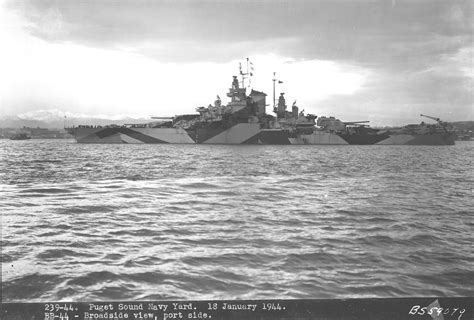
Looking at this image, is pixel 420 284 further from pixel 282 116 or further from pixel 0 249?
pixel 282 116

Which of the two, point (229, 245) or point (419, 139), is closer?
point (229, 245)

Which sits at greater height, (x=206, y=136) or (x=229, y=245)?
(x=206, y=136)

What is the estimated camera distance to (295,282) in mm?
4715

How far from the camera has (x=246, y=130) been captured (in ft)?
189

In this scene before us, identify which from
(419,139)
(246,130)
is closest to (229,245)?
(246,130)

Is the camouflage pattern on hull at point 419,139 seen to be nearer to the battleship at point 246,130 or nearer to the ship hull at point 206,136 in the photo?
the battleship at point 246,130

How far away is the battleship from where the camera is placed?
191ft

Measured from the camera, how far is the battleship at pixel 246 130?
191 feet

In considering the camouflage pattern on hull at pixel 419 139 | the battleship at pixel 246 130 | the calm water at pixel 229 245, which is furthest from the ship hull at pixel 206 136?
the calm water at pixel 229 245

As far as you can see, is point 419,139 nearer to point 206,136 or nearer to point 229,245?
point 206,136

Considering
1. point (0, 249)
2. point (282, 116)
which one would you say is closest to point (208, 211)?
point (0, 249)

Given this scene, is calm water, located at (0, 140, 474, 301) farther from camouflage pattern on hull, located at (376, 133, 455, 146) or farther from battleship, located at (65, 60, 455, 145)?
camouflage pattern on hull, located at (376, 133, 455, 146)

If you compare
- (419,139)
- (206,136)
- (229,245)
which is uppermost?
(206,136)

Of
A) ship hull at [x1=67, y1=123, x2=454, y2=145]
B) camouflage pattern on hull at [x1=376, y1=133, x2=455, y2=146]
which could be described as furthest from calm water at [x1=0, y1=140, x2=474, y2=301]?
camouflage pattern on hull at [x1=376, y1=133, x2=455, y2=146]
